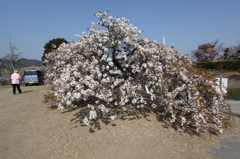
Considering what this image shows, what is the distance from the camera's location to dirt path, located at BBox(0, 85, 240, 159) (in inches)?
109

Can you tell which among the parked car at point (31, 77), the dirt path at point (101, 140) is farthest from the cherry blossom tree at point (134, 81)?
the parked car at point (31, 77)

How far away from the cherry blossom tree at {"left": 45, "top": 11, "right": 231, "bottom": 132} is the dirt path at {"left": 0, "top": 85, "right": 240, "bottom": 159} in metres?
0.37

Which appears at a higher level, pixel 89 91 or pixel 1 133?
pixel 89 91

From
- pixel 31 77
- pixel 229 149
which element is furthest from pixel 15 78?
pixel 229 149

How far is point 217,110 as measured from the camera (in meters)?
3.70

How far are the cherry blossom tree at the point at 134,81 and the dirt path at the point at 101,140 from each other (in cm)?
37

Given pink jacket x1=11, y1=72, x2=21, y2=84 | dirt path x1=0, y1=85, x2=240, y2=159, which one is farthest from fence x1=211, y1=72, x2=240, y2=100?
pink jacket x1=11, y1=72, x2=21, y2=84

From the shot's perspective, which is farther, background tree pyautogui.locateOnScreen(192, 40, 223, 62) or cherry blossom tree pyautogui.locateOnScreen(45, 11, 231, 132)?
background tree pyautogui.locateOnScreen(192, 40, 223, 62)

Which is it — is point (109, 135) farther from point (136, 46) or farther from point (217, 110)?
point (217, 110)

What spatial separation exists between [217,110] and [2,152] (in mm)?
4962

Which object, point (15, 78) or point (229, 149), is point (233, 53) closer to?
point (229, 149)

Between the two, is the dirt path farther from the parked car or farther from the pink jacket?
the parked car

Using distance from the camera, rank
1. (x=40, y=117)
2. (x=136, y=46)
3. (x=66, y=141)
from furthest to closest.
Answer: (x=40, y=117)
(x=136, y=46)
(x=66, y=141)

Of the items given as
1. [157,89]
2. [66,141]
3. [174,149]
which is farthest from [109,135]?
[157,89]
